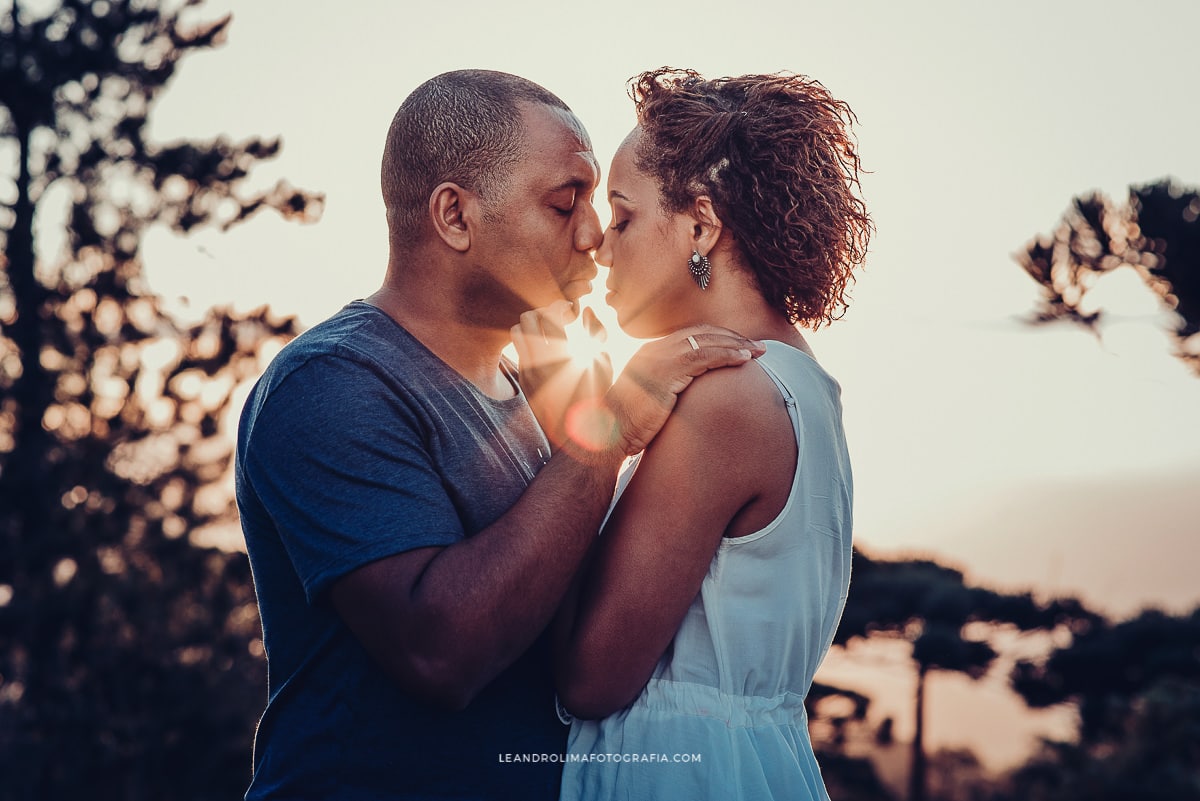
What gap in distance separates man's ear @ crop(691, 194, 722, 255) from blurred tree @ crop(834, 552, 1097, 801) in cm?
1561

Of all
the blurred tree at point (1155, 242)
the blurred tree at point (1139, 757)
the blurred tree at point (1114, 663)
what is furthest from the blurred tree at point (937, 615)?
the blurred tree at point (1155, 242)

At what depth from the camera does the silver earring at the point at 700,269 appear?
2615 millimetres

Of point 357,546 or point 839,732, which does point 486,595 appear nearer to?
point 357,546

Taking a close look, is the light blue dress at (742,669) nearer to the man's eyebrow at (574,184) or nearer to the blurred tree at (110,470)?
the man's eyebrow at (574,184)

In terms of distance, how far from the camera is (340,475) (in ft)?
7.27

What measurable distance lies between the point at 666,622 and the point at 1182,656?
1713 cm

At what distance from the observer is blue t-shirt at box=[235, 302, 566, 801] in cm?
221

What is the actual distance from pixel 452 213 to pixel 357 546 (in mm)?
969

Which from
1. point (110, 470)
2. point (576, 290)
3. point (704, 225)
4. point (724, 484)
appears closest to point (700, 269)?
point (704, 225)

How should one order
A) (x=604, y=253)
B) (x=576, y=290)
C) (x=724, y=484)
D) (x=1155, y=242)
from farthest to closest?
(x=1155, y=242) → (x=576, y=290) → (x=604, y=253) → (x=724, y=484)

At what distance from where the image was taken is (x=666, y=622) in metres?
2.34

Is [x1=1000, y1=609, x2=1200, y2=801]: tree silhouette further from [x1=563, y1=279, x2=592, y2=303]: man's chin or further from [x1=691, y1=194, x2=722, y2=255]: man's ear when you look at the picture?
[x1=691, y1=194, x2=722, y2=255]: man's ear

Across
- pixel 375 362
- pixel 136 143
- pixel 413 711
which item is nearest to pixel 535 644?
pixel 413 711

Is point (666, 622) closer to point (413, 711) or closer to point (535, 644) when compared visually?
point (535, 644)
